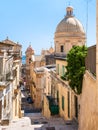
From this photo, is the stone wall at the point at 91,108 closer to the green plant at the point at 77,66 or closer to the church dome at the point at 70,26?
the green plant at the point at 77,66

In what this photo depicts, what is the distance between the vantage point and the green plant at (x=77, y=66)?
50.9ft

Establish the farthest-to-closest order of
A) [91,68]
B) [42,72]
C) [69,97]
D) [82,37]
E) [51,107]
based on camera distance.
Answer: [82,37]
[42,72]
[51,107]
[69,97]
[91,68]

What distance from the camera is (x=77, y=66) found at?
1574 centimetres

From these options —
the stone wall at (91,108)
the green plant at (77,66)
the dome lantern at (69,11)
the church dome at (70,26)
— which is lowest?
the stone wall at (91,108)

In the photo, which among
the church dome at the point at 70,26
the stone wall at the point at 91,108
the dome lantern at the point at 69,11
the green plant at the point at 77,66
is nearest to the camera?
the stone wall at the point at 91,108

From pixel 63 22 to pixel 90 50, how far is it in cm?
3150

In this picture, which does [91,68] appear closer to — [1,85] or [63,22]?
[1,85]

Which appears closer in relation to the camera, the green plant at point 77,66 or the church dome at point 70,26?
the green plant at point 77,66

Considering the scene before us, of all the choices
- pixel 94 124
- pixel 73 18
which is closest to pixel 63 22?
pixel 73 18

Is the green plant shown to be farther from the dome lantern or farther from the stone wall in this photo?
the dome lantern

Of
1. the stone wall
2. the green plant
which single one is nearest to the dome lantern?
the green plant

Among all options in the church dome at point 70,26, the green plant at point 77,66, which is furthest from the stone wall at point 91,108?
the church dome at point 70,26

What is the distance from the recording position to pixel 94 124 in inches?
428

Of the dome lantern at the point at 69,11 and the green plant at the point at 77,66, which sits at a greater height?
the dome lantern at the point at 69,11
